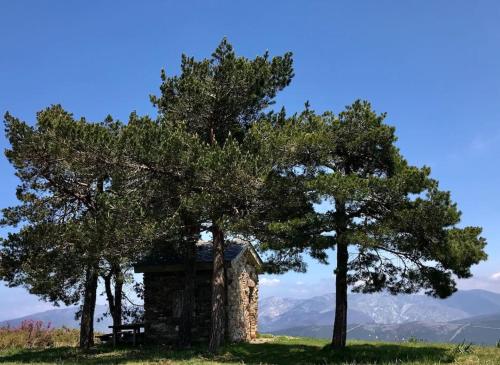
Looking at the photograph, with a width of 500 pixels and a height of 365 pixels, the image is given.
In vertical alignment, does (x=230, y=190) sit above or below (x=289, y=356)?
above

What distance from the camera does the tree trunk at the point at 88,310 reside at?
79.3ft

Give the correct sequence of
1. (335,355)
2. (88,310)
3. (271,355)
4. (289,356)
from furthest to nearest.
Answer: (88,310) → (271,355) → (289,356) → (335,355)

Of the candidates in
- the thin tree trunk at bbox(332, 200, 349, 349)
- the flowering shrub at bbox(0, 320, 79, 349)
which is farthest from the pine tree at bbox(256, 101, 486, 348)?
the flowering shrub at bbox(0, 320, 79, 349)

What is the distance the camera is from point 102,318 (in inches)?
1108

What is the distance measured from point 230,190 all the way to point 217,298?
4.88 meters

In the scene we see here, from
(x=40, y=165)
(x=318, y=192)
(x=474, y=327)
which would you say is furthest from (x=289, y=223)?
(x=474, y=327)

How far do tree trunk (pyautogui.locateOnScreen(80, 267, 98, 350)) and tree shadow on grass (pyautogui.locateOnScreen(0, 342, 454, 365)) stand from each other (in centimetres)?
129

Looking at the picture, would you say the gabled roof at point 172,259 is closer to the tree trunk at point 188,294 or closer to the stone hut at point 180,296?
the stone hut at point 180,296

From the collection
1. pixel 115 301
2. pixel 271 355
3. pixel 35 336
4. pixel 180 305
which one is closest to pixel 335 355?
pixel 271 355

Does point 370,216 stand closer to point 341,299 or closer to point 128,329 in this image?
point 341,299

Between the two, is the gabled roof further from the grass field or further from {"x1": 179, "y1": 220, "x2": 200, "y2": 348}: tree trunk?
the grass field

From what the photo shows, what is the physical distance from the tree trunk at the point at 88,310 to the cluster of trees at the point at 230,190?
7.45ft

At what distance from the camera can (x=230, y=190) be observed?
18.5m

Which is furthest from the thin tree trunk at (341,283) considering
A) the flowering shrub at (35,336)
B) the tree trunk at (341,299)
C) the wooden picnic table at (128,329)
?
the flowering shrub at (35,336)
